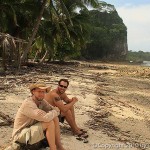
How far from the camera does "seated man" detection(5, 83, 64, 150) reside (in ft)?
17.8

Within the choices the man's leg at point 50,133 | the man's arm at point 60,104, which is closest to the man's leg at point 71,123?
the man's arm at point 60,104

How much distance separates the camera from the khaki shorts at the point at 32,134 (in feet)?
17.8

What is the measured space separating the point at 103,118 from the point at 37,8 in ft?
50.3

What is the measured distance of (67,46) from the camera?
1457 inches

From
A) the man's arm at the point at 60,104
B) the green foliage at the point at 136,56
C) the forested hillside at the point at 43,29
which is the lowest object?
the green foliage at the point at 136,56

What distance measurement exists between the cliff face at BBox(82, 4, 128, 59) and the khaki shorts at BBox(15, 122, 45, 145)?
5512 cm

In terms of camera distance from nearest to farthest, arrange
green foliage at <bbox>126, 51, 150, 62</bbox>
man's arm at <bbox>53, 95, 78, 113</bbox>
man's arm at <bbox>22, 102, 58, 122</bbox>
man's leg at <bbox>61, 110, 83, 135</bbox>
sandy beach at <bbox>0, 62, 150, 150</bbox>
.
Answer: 1. man's arm at <bbox>22, 102, 58, 122</bbox>
2. sandy beach at <bbox>0, 62, 150, 150</bbox>
3. man's arm at <bbox>53, 95, 78, 113</bbox>
4. man's leg at <bbox>61, 110, 83, 135</bbox>
5. green foliage at <bbox>126, 51, 150, 62</bbox>

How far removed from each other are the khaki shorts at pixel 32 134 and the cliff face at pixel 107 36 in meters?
55.1

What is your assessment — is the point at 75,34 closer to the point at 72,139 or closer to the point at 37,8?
the point at 37,8

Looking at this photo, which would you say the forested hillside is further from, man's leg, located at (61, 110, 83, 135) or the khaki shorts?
the khaki shorts

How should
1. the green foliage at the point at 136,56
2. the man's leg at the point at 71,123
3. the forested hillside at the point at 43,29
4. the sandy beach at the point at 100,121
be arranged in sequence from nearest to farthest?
the sandy beach at the point at 100,121 → the man's leg at the point at 71,123 → the forested hillside at the point at 43,29 → the green foliage at the point at 136,56

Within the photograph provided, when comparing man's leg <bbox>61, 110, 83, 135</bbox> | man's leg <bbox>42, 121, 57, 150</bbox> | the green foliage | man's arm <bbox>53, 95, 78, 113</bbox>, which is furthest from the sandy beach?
the green foliage

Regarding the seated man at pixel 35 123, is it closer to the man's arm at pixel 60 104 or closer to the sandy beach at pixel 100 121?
the sandy beach at pixel 100 121

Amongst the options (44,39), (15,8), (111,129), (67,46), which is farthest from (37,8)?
(111,129)
